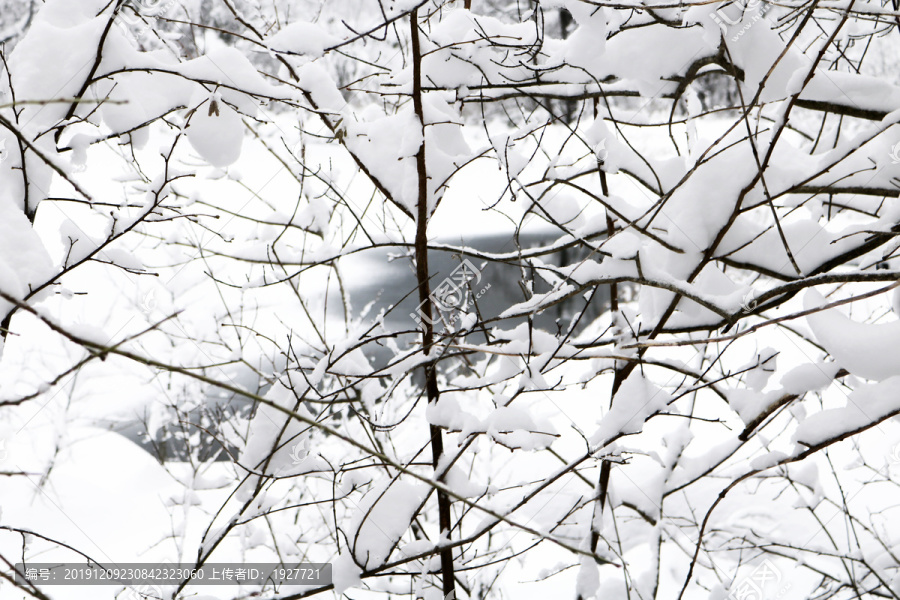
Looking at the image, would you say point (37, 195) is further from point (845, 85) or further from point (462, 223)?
point (462, 223)

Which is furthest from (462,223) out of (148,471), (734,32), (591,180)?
(734,32)

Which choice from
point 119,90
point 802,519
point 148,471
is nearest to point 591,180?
point 802,519

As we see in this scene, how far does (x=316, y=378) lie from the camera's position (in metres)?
1.28

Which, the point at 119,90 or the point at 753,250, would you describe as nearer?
the point at 119,90

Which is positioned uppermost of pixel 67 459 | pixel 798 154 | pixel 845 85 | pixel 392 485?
pixel 67 459

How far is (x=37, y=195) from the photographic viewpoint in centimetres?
109

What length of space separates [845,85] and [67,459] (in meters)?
5.65

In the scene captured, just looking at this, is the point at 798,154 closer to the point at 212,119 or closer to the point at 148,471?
the point at 212,119

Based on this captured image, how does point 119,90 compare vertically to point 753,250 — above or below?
above

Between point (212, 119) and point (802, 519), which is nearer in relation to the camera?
point (212, 119)

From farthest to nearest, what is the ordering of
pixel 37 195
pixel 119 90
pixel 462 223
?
pixel 462 223
pixel 119 90
pixel 37 195

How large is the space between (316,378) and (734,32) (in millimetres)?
1141

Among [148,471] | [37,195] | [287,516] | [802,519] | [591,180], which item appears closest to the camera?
[37,195]

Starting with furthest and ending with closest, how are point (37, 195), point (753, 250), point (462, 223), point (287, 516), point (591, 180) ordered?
point (462, 223) < point (591, 180) < point (287, 516) < point (753, 250) < point (37, 195)
